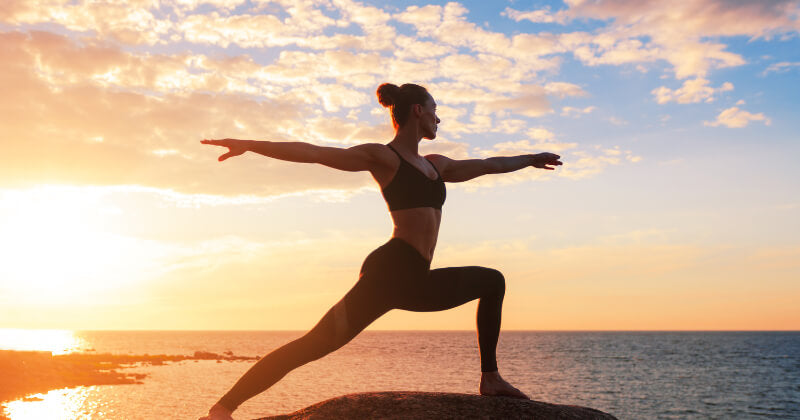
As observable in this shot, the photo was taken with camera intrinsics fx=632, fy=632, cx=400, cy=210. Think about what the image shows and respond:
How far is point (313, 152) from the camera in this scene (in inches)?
190

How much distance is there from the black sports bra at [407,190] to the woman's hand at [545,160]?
1911 mm

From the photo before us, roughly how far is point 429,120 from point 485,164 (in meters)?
1.02

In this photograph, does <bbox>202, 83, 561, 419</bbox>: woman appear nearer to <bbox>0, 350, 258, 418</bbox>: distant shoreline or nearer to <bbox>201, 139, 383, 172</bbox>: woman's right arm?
<bbox>201, 139, 383, 172</bbox>: woman's right arm

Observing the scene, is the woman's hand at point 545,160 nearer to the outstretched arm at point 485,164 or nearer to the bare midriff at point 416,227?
the outstretched arm at point 485,164

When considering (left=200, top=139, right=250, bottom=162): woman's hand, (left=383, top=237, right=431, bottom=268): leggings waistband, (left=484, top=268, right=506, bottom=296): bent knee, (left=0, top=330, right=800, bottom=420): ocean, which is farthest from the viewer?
(left=0, top=330, right=800, bottom=420): ocean

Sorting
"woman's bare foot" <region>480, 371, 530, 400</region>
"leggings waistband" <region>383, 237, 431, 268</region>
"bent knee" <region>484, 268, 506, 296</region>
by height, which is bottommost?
"woman's bare foot" <region>480, 371, 530, 400</region>

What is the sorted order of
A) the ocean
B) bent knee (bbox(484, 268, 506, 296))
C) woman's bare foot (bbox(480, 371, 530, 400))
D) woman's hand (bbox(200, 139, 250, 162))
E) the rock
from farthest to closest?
the ocean
woman's bare foot (bbox(480, 371, 530, 400))
bent knee (bbox(484, 268, 506, 296))
the rock
woman's hand (bbox(200, 139, 250, 162))

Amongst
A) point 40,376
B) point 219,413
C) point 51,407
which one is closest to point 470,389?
point 51,407

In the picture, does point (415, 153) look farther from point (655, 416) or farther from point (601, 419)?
point (655, 416)

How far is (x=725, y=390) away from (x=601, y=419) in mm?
59711

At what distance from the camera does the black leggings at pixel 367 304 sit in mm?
5121

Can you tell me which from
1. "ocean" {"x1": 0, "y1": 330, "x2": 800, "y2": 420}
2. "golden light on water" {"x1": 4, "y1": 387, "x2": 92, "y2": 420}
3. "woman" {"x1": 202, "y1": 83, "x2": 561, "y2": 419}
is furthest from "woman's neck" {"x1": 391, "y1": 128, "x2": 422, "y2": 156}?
"golden light on water" {"x1": 4, "y1": 387, "x2": 92, "y2": 420}

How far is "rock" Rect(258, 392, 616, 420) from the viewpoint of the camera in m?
5.58

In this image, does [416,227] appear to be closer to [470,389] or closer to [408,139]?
[408,139]
